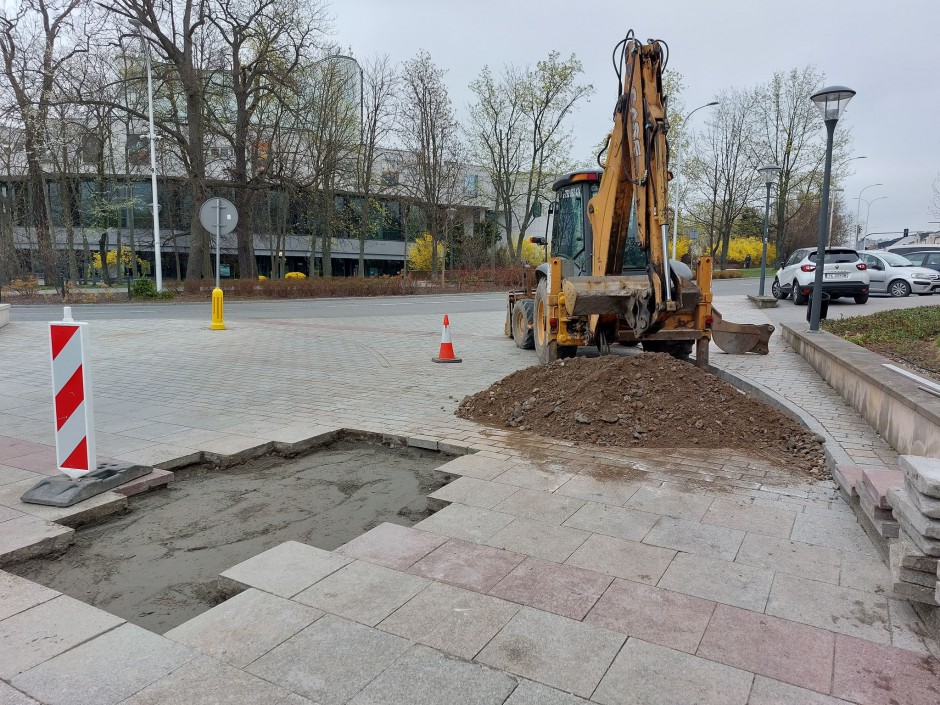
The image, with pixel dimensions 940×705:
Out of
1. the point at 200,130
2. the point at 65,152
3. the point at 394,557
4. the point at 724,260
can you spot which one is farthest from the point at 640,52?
the point at 724,260

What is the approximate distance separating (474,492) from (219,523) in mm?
1731

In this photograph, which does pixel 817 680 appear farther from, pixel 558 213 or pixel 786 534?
pixel 558 213

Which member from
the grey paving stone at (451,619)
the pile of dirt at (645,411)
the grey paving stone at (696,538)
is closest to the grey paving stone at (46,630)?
the grey paving stone at (451,619)

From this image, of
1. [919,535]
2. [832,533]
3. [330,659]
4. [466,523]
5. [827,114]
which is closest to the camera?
[330,659]

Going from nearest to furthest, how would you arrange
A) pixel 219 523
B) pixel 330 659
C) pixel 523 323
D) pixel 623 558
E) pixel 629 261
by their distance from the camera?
1. pixel 330 659
2. pixel 623 558
3. pixel 219 523
4. pixel 629 261
5. pixel 523 323

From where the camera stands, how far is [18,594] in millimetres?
3137

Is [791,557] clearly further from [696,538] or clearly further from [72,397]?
[72,397]

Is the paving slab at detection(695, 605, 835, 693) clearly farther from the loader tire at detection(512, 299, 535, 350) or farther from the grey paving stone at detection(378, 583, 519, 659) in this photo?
the loader tire at detection(512, 299, 535, 350)

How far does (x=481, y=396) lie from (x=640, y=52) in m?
4.43

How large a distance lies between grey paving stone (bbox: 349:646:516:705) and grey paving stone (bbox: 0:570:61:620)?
184cm

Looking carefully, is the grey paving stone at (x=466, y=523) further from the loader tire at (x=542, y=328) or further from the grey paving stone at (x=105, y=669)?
the loader tire at (x=542, y=328)

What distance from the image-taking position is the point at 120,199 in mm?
33438

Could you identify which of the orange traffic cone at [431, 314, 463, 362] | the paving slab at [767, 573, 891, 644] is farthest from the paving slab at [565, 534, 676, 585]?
the orange traffic cone at [431, 314, 463, 362]

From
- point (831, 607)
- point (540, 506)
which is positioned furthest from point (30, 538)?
point (831, 607)
